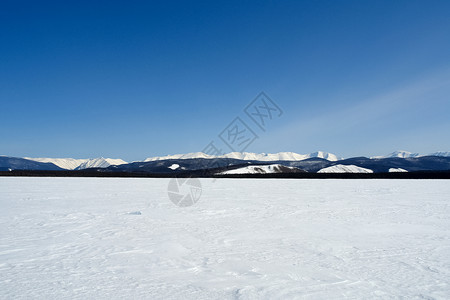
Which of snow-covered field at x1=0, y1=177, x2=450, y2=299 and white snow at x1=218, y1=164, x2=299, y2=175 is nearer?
snow-covered field at x1=0, y1=177, x2=450, y2=299

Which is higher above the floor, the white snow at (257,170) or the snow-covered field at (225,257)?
the white snow at (257,170)

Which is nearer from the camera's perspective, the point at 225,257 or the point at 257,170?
the point at 225,257

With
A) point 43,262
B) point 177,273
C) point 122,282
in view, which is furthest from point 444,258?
point 43,262

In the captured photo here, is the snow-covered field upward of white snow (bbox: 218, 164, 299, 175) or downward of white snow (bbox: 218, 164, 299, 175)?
downward

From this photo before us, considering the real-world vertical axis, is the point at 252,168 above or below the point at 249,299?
above

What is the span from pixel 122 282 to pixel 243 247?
1819 mm

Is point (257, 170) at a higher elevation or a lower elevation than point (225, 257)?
higher

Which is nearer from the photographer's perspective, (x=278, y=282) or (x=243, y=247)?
(x=278, y=282)

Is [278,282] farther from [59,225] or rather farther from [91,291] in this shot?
[59,225]

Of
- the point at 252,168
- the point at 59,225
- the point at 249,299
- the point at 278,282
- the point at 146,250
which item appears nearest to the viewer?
the point at 249,299

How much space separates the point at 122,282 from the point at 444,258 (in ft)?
12.9

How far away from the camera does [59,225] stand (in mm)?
5590

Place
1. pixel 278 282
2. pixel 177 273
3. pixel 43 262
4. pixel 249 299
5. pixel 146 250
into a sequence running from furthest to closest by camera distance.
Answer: pixel 146 250, pixel 43 262, pixel 177 273, pixel 278 282, pixel 249 299

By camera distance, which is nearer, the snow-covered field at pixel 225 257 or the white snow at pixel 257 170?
the snow-covered field at pixel 225 257
